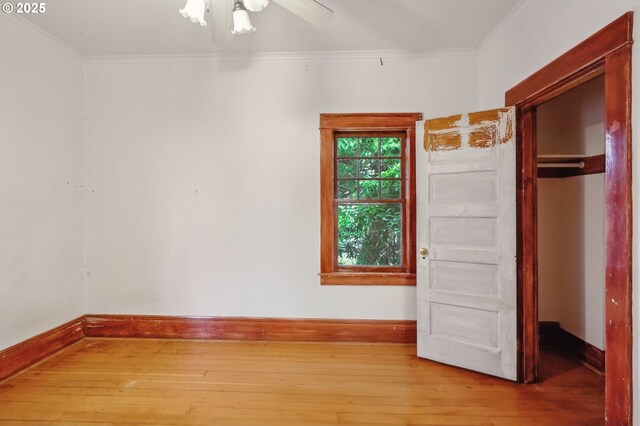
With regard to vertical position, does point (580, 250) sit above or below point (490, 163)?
below

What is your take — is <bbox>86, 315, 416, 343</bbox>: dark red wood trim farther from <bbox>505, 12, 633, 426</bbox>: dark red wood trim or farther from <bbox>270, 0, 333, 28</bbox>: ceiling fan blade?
<bbox>270, 0, 333, 28</bbox>: ceiling fan blade

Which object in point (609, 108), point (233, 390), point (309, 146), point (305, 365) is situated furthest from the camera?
point (309, 146)

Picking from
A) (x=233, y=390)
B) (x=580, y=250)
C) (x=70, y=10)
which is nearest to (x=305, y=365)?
(x=233, y=390)

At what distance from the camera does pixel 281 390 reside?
2.31 meters

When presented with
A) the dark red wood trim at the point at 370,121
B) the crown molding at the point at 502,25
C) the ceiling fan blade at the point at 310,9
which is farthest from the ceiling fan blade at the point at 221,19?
the crown molding at the point at 502,25

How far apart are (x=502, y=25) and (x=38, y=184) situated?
411 centimetres

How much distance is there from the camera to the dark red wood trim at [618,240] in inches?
61.3

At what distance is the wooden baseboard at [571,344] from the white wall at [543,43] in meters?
1.27

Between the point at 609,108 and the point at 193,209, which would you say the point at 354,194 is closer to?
the point at 193,209

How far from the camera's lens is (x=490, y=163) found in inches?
95.7

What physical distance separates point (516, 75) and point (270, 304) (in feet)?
9.49

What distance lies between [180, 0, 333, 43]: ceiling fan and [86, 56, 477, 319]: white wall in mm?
1282

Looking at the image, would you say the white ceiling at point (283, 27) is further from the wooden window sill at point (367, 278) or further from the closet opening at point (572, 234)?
the wooden window sill at point (367, 278)

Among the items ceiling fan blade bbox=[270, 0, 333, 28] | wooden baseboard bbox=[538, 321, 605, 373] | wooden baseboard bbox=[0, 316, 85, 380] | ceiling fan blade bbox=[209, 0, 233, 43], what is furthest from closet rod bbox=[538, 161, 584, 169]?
wooden baseboard bbox=[0, 316, 85, 380]
